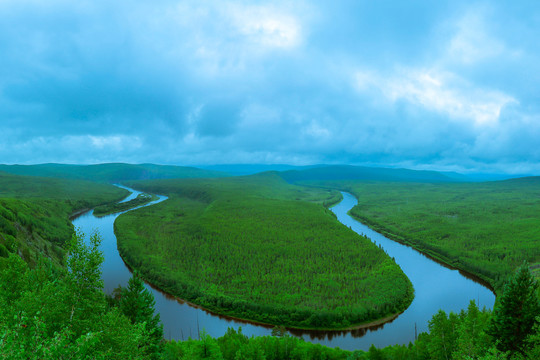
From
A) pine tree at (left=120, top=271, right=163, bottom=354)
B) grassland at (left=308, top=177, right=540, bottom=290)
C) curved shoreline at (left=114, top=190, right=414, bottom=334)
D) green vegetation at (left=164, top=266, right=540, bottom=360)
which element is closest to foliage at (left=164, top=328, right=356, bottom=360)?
green vegetation at (left=164, top=266, right=540, bottom=360)

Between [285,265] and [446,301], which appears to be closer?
[446,301]

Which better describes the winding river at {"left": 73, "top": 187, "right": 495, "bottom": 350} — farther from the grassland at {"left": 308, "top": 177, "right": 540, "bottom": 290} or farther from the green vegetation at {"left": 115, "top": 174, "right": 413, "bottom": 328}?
the grassland at {"left": 308, "top": 177, "right": 540, "bottom": 290}

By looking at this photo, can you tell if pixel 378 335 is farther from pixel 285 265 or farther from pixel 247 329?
pixel 285 265

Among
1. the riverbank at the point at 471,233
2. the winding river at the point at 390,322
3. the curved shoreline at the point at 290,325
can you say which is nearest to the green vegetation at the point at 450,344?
the winding river at the point at 390,322

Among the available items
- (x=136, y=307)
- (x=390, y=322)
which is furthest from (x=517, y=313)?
(x=136, y=307)

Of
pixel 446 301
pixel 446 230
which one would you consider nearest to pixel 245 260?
pixel 446 301
